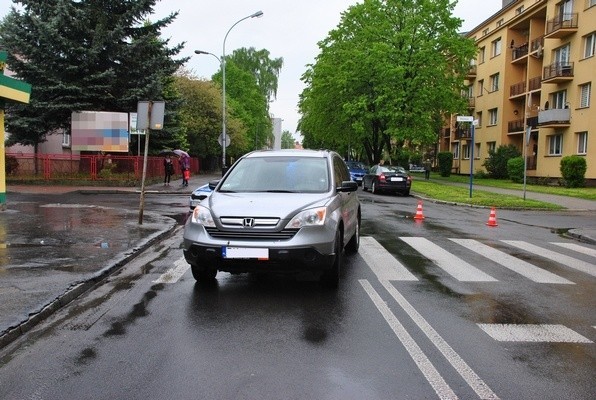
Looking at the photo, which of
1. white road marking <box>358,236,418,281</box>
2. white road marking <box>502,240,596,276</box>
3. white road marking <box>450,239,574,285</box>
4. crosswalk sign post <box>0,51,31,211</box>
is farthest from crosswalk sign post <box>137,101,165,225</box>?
white road marking <box>502,240,596,276</box>

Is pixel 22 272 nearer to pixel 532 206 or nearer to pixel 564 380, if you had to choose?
pixel 564 380

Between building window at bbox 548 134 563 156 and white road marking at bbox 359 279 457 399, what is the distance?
34042 millimetres

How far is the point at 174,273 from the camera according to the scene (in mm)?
7457

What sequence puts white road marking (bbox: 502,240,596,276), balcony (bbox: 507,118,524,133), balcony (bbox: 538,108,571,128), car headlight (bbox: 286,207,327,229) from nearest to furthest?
car headlight (bbox: 286,207,327,229), white road marking (bbox: 502,240,596,276), balcony (bbox: 538,108,571,128), balcony (bbox: 507,118,524,133)

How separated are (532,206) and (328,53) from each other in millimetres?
24177

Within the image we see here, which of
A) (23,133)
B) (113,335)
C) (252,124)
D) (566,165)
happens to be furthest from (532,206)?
(252,124)

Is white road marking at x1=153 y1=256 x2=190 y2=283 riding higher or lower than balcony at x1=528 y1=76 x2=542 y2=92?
lower

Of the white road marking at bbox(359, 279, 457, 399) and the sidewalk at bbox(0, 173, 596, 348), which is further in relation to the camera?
the sidewalk at bbox(0, 173, 596, 348)

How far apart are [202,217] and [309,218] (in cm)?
128

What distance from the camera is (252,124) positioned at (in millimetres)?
65188

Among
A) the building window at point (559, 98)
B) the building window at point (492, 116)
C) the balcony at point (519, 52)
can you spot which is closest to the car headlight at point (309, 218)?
the building window at point (559, 98)

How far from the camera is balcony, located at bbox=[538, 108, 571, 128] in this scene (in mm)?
33812

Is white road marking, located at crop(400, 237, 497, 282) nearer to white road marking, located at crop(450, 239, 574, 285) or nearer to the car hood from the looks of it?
white road marking, located at crop(450, 239, 574, 285)

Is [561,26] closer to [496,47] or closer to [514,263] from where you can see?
[496,47]
